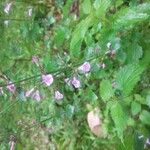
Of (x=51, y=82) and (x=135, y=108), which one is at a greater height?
(x=51, y=82)

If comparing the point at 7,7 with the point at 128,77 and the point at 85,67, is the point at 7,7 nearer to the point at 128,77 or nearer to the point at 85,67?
the point at 85,67

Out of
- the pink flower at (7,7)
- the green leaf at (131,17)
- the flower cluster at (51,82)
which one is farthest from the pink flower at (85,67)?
the pink flower at (7,7)

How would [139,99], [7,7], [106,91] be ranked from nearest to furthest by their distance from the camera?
[106,91] → [139,99] → [7,7]

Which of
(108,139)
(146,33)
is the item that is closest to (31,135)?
(108,139)

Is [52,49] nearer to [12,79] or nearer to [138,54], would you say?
[12,79]

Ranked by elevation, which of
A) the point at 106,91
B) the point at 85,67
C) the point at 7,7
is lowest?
the point at 106,91

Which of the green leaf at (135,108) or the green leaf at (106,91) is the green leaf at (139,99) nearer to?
the green leaf at (135,108)

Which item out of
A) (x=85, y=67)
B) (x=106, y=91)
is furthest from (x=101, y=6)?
(x=85, y=67)
